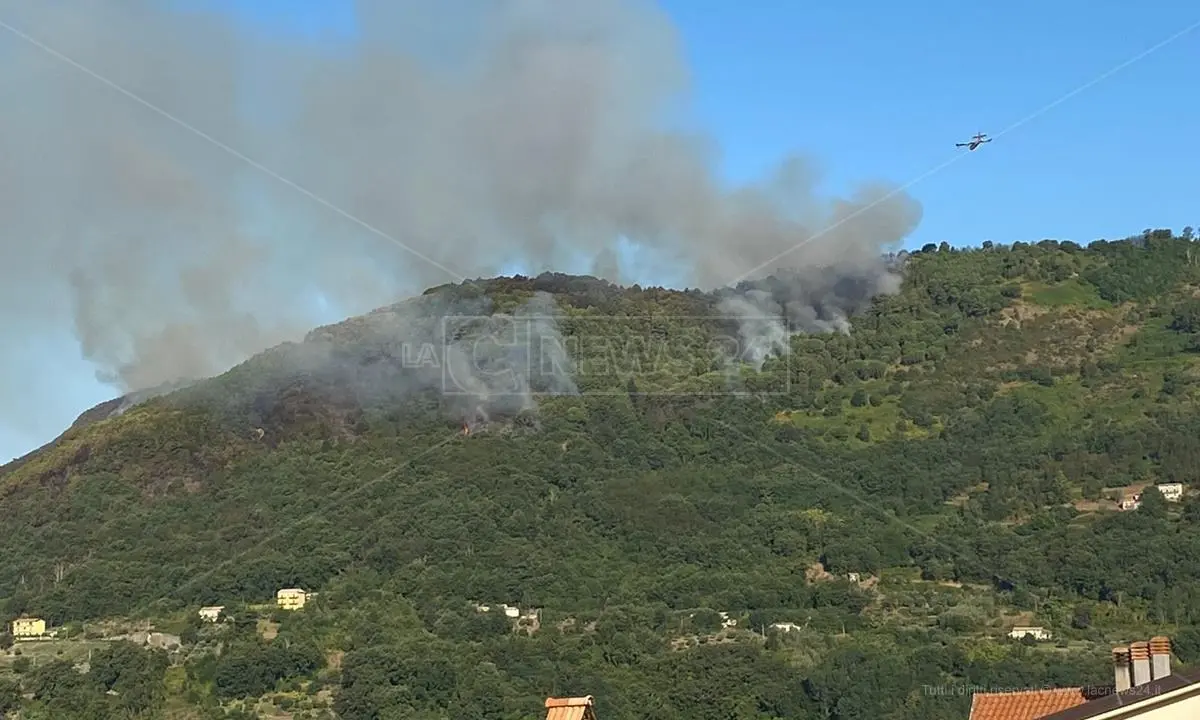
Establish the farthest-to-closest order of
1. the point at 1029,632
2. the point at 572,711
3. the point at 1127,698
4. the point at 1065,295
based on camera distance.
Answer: the point at 1065,295
the point at 1029,632
the point at 1127,698
the point at 572,711

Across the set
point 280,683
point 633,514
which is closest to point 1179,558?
point 633,514

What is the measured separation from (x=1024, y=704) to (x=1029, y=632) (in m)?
74.1

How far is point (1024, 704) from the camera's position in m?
36.9

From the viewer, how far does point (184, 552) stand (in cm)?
14362

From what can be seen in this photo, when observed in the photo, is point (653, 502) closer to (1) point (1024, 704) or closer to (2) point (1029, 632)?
(2) point (1029, 632)

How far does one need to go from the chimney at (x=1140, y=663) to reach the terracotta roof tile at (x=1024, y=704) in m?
1.58

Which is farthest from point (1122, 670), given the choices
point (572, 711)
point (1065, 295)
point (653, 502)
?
point (1065, 295)

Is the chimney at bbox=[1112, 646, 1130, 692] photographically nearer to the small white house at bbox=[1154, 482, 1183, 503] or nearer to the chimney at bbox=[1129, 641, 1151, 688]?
the chimney at bbox=[1129, 641, 1151, 688]

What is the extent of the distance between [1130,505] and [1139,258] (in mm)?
59715

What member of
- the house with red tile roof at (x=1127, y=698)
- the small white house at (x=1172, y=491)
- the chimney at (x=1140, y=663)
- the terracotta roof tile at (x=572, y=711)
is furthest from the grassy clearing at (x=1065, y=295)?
the terracotta roof tile at (x=572, y=711)

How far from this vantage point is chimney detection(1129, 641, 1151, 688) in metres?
33.4

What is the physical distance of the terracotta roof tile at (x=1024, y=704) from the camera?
35656 mm

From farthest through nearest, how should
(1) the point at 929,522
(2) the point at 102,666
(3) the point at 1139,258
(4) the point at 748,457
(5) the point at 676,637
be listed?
(3) the point at 1139,258
(4) the point at 748,457
(1) the point at 929,522
(5) the point at 676,637
(2) the point at 102,666

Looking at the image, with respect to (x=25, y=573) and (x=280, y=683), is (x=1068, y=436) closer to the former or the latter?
(x=280, y=683)
